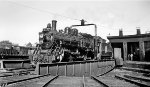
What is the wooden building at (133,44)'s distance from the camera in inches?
859

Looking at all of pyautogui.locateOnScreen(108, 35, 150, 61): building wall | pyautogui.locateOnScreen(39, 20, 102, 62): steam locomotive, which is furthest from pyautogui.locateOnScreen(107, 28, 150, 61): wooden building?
pyautogui.locateOnScreen(39, 20, 102, 62): steam locomotive

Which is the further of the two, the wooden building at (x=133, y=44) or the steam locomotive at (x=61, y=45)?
the wooden building at (x=133, y=44)

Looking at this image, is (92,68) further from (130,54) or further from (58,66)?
(130,54)

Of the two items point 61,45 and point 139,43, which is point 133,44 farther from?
point 61,45

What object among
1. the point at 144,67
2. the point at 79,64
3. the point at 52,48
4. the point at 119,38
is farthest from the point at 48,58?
the point at 119,38

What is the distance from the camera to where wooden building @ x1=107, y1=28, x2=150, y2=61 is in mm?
Answer: 21812

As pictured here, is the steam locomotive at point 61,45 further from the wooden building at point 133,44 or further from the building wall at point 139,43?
the building wall at point 139,43

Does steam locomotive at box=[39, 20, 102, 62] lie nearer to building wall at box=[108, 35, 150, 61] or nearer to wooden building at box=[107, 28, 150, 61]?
wooden building at box=[107, 28, 150, 61]

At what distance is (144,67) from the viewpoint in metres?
13.0

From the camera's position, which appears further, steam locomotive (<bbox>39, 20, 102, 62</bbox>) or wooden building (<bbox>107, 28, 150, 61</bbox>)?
wooden building (<bbox>107, 28, 150, 61</bbox>)

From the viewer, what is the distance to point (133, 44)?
25.3 metres

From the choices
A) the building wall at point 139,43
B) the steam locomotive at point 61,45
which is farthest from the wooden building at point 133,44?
the steam locomotive at point 61,45

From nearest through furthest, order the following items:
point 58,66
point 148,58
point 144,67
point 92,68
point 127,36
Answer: point 58,66
point 144,67
point 92,68
point 148,58
point 127,36

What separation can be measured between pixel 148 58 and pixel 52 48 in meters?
14.9
